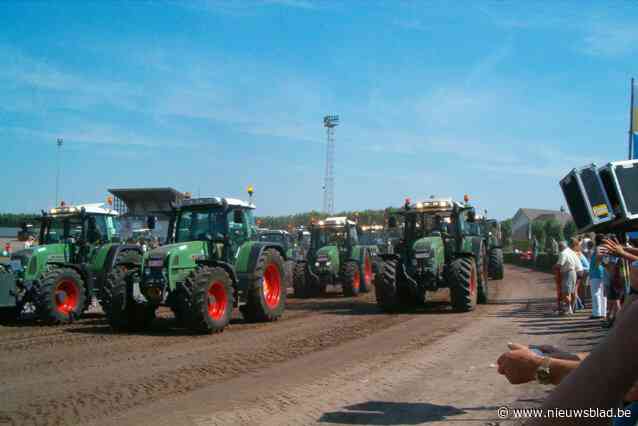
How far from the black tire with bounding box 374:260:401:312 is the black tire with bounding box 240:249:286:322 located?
6.95 feet

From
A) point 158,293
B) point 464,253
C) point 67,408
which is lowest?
point 67,408

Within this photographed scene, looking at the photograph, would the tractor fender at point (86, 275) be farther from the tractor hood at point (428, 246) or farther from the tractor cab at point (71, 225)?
the tractor hood at point (428, 246)

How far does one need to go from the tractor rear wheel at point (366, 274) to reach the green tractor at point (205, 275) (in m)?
6.18

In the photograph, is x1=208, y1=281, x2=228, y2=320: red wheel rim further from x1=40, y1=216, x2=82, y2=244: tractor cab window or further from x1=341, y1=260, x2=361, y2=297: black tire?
x1=341, y1=260, x2=361, y2=297: black tire

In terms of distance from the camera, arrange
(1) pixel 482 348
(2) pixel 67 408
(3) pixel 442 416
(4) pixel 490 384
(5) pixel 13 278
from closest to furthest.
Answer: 1. (3) pixel 442 416
2. (2) pixel 67 408
3. (4) pixel 490 384
4. (1) pixel 482 348
5. (5) pixel 13 278

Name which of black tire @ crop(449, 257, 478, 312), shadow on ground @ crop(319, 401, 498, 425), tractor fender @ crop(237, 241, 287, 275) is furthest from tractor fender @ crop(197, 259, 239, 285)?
shadow on ground @ crop(319, 401, 498, 425)

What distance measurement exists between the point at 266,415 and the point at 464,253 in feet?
28.1

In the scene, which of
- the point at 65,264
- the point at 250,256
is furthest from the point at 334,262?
the point at 65,264

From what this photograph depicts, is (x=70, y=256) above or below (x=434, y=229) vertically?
below

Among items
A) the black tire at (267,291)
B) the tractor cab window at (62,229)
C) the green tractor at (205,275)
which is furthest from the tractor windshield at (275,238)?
the black tire at (267,291)

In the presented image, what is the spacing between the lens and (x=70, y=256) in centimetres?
1223

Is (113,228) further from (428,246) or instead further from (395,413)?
(395,413)

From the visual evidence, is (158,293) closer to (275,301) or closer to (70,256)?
(275,301)

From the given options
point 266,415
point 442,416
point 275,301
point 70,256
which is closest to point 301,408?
point 266,415
